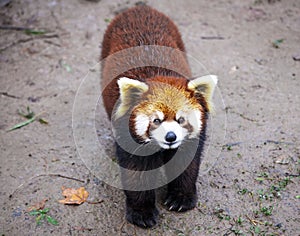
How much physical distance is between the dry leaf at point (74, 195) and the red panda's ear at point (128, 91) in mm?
840

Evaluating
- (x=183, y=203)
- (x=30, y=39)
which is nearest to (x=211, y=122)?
(x=183, y=203)

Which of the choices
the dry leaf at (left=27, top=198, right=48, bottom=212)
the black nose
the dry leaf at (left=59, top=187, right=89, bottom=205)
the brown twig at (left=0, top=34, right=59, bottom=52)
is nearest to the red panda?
the black nose

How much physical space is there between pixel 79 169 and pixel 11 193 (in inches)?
23.4

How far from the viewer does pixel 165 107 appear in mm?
2662

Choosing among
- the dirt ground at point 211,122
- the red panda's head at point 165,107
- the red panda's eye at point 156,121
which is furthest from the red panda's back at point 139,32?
the red panda's eye at point 156,121

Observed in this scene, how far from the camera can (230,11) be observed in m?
5.70

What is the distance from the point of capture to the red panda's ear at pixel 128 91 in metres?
2.71

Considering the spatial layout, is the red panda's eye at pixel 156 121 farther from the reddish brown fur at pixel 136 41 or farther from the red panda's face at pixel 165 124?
the reddish brown fur at pixel 136 41

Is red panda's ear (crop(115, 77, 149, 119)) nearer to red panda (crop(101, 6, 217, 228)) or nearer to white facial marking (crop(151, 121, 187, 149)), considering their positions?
red panda (crop(101, 6, 217, 228))

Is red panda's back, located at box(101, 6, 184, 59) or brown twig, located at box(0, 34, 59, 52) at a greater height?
red panda's back, located at box(101, 6, 184, 59)

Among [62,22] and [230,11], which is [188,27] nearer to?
[230,11]

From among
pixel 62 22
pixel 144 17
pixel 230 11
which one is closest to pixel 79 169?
pixel 144 17

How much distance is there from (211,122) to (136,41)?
1.16 metres

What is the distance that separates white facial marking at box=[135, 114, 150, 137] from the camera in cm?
271
